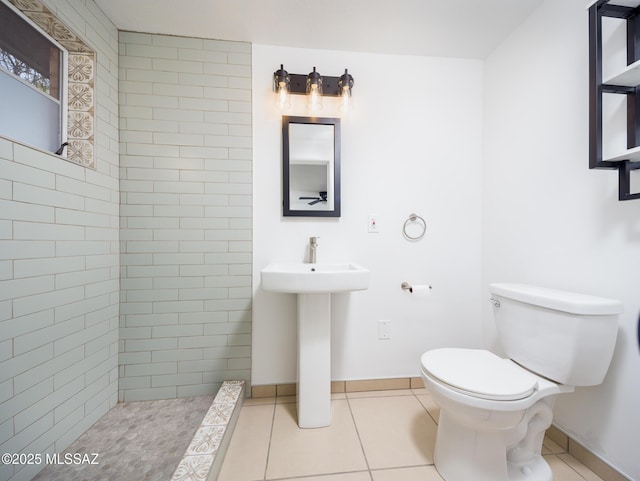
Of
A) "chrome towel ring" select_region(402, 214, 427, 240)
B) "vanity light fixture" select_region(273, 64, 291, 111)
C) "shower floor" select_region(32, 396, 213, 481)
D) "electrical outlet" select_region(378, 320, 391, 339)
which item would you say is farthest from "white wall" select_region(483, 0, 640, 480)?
"shower floor" select_region(32, 396, 213, 481)

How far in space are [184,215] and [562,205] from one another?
79.1 inches

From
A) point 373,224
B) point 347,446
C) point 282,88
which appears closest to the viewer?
point 347,446

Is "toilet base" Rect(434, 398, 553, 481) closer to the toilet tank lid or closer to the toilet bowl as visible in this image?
the toilet bowl

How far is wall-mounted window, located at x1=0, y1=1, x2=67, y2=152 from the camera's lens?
101 centimetres

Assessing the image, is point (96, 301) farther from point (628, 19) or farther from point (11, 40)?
point (628, 19)

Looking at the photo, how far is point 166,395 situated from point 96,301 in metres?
0.70

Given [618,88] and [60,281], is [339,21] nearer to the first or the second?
[618,88]

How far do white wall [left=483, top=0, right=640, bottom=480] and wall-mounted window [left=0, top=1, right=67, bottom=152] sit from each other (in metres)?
2.40

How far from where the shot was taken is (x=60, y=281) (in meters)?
1.14

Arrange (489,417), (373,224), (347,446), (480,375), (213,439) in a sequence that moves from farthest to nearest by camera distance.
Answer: (373,224), (347,446), (213,439), (480,375), (489,417)

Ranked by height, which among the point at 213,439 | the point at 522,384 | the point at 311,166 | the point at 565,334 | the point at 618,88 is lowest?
the point at 213,439

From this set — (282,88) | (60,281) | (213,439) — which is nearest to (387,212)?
(282,88)

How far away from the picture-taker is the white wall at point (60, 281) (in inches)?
37.1

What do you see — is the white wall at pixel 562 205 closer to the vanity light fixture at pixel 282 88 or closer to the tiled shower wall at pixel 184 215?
the vanity light fixture at pixel 282 88
